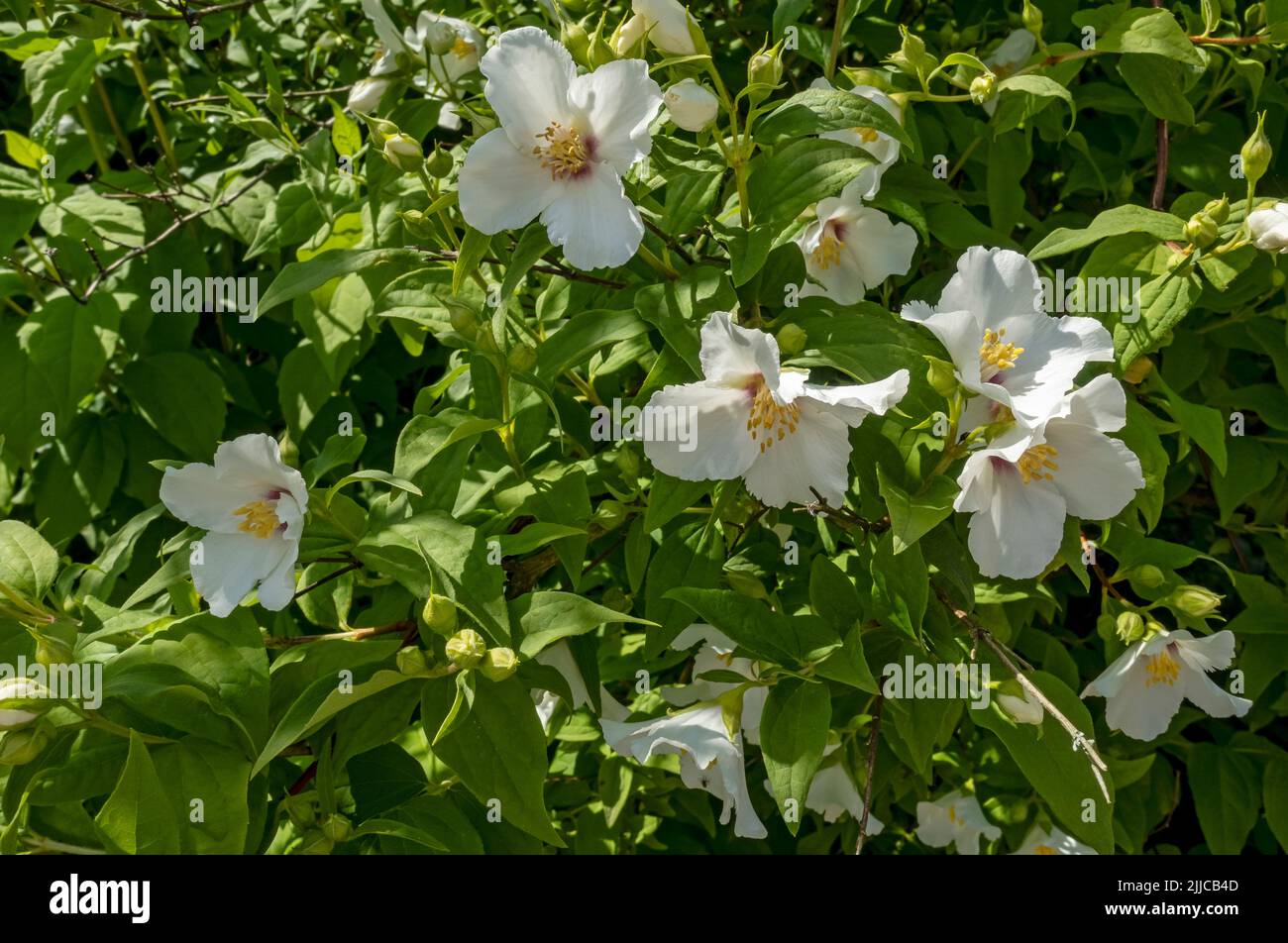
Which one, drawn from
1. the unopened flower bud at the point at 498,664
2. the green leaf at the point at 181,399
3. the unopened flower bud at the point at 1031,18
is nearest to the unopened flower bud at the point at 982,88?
the unopened flower bud at the point at 1031,18

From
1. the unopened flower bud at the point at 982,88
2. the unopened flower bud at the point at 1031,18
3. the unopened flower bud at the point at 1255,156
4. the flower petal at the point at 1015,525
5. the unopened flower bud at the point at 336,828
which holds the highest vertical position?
the unopened flower bud at the point at 1031,18

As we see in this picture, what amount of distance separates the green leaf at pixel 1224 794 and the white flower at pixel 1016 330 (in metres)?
1.11

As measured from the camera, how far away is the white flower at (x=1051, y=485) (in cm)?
135

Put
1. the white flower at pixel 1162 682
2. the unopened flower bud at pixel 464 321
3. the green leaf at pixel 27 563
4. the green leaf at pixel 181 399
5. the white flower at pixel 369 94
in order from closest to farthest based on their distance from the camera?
the unopened flower bud at pixel 464 321 → the green leaf at pixel 27 563 → the white flower at pixel 1162 682 → the white flower at pixel 369 94 → the green leaf at pixel 181 399

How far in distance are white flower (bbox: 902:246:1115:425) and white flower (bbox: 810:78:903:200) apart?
11.2 inches

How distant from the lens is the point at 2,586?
5.11 ft

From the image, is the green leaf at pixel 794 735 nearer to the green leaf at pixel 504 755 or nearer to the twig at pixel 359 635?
the green leaf at pixel 504 755

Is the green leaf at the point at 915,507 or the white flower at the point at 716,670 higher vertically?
the green leaf at the point at 915,507

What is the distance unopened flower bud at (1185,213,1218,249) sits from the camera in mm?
1586

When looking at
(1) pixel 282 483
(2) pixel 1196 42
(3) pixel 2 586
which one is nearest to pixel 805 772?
(1) pixel 282 483

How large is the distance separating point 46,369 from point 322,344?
1.81 feet

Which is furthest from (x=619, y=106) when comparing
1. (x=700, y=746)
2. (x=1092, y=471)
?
(x=700, y=746)
